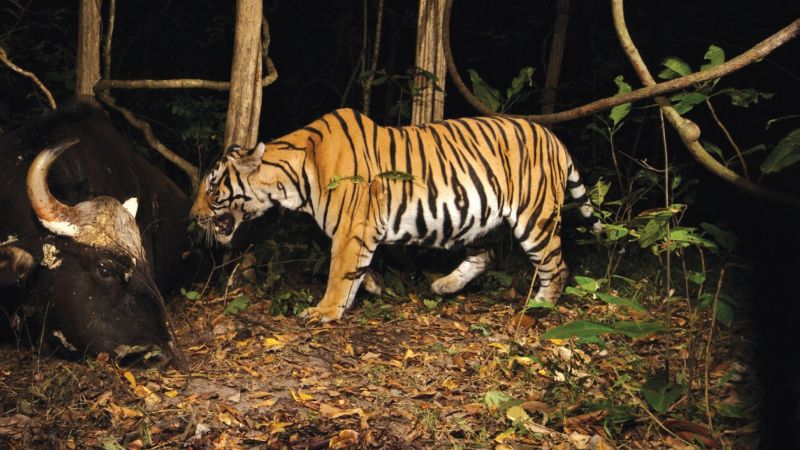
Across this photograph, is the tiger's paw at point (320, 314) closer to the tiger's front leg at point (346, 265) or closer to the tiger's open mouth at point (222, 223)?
the tiger's front leg at point (346, 265)

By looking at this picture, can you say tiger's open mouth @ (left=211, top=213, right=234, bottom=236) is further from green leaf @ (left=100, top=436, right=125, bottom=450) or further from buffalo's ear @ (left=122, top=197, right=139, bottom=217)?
green leaf @ (left=100, top=436, right=125, bottom=450)

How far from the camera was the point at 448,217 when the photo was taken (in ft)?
→ 17.1

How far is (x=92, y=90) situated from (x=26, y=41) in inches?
83.8

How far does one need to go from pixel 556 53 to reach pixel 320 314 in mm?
3624

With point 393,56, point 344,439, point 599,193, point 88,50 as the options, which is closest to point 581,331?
point 344,439

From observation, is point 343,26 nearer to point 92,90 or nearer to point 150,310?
point 92,90

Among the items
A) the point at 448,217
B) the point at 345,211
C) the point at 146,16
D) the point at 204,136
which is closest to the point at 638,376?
the point at 448,217

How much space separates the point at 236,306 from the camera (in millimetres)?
5016

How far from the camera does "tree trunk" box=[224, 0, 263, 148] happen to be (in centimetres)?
537

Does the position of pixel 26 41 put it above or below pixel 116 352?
above

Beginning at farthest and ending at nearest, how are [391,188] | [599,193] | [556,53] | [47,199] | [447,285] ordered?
[556,53]
[447,285]
[599,193]
[391,188]
[47,199]

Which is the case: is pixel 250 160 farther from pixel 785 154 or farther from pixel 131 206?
pixel 785 154

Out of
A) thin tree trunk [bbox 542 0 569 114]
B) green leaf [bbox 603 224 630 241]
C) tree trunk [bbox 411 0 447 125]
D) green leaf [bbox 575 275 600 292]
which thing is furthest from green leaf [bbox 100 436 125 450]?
thin tree trunk [bbox 542 0 569 114]

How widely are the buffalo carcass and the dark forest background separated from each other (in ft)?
7.33
